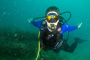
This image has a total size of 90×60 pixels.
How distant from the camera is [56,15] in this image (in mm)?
4789

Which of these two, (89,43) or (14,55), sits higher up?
(14,55)

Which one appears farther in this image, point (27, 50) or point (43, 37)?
point (27, 50)

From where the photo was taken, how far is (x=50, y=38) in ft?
16.9

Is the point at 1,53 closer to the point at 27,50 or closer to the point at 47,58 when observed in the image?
the point at 27,50

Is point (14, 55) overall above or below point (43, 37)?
below

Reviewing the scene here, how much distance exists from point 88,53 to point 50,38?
7478mm

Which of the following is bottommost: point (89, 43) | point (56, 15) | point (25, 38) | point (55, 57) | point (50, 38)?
point (89, 43)

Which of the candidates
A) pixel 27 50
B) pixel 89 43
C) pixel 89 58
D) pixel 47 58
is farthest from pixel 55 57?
pixel 89 43

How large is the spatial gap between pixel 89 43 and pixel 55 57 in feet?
20.9

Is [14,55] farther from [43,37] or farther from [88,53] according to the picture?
[88,53]

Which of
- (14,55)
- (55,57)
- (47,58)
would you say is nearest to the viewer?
(14,55)

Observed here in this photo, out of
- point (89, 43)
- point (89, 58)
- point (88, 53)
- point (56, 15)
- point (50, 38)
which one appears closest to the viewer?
point (56, 15)

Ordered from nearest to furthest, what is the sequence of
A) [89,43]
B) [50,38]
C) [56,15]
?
1. [56,15]
2. [50,38]
3. [89,43]

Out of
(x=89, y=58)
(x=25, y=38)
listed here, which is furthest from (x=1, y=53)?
(x=89, y=58)
